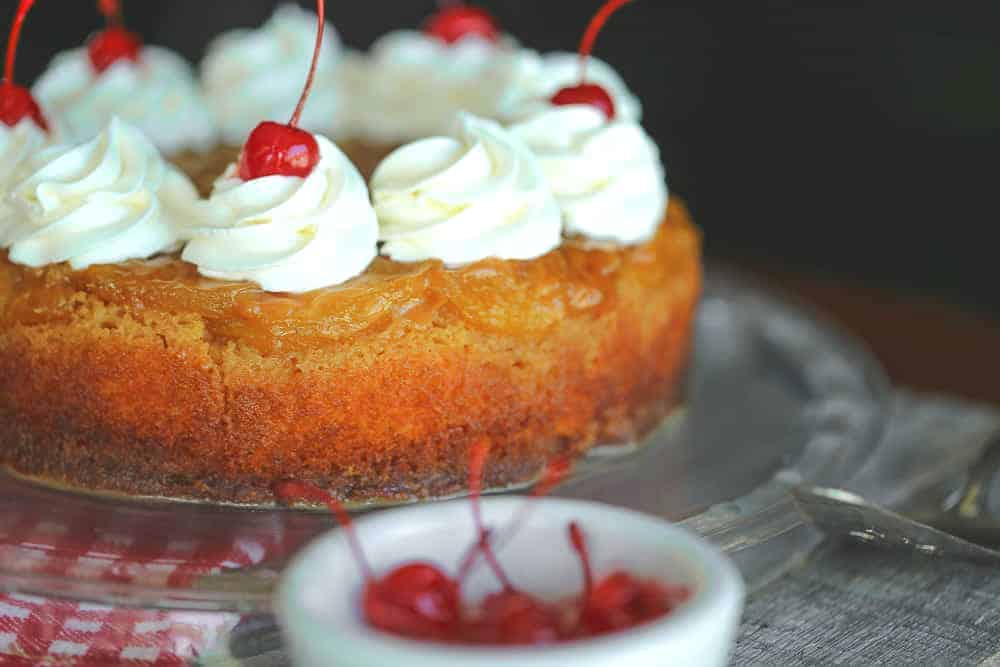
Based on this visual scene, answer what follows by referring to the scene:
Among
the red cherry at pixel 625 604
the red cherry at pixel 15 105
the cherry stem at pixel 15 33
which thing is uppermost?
the cherry stem at pixel 15 33

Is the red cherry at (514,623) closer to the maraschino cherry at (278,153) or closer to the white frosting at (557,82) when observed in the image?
the maraschino cherry at (278,153)

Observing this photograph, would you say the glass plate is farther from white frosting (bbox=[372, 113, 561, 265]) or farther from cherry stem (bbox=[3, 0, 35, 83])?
cherry stem (bbox=[3, 0, 35, 83])

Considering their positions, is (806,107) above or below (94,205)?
below

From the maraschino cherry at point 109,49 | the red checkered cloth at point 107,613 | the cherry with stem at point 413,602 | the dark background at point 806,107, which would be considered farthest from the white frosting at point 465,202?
the dark background at point 806,107

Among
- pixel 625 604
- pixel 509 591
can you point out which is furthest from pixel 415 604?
pixel 625 604

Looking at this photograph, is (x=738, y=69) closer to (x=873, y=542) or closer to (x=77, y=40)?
(x=77, y=40)

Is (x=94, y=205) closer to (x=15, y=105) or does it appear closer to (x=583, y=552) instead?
(x=15, y=105)
